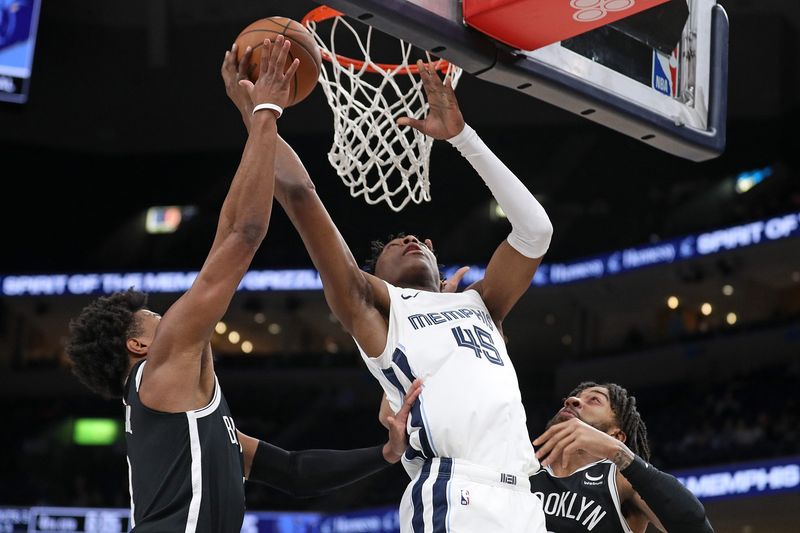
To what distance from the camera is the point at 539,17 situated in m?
3.34

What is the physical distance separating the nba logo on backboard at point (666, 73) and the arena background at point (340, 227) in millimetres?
12939

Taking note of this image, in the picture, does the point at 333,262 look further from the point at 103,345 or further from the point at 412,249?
the point at 103,345

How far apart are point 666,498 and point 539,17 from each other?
1.63 metres

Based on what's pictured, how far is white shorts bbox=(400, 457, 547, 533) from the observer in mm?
3072

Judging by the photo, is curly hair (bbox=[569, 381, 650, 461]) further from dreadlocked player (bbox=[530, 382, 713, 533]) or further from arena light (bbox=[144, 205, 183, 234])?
arena light (bbox=[144, 205, 183, 234])

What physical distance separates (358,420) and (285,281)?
2789mm

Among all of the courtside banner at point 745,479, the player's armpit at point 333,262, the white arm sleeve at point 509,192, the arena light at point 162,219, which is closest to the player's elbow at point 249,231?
the player's armpit at point 333,262

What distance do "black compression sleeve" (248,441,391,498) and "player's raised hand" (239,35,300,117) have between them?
1.38 metres

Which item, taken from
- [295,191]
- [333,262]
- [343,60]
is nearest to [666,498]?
[333,262]

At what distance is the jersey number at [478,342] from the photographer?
129 inches

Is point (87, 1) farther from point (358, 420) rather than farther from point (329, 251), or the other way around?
point (329, 251)

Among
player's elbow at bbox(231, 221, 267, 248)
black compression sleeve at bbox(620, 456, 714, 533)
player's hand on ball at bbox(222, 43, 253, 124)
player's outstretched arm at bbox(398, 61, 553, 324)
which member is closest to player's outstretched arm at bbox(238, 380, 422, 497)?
player's outstretched arm at bbox(398, 61, 553, 324)

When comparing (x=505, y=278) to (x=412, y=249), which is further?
(x=412, y=249)

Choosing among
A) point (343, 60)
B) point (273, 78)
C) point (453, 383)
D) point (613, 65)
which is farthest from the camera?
point (343, 60)
